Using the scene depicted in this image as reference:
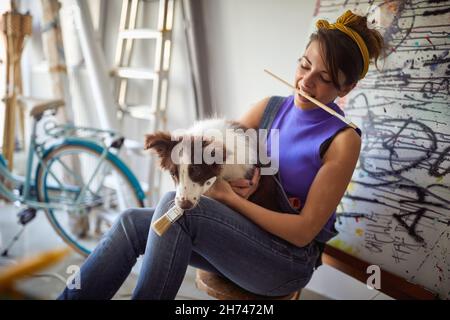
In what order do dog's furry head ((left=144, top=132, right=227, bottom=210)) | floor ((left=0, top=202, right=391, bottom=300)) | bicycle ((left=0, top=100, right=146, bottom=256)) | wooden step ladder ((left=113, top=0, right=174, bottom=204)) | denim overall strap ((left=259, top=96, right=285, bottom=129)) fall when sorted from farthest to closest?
wooden step ladder ((left=113, top=0, right=174, bottom=204)), bicycle ((left=0, top=100, right=146, bottom=256)), floor ((left=0, top=202, right=391, bottom=300)), denim overall strap ((left=259, top=96, right=285, bottom=129)), dog's furry head ((left=144, top=132, right=227, bottom=210))

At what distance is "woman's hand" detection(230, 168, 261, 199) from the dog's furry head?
116 mm

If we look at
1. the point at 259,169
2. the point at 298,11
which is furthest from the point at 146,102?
the point at 259,169

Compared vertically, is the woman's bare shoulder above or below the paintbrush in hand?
above

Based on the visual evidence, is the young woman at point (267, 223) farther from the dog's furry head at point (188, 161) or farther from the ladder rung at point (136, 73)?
the ladder rung at point (136, 73)

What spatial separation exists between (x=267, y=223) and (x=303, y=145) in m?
0.24

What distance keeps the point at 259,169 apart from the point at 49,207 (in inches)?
43.4

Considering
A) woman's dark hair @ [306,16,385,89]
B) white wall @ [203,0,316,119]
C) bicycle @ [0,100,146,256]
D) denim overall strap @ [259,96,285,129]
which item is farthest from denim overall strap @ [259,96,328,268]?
bicycle @ [0,100,146,256]

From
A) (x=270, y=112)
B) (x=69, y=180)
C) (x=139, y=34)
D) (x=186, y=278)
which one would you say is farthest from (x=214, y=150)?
(x=69, y=180)

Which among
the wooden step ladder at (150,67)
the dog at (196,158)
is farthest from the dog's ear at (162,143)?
the wooden step ladder at (150,67)

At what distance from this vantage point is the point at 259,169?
42.0 inches

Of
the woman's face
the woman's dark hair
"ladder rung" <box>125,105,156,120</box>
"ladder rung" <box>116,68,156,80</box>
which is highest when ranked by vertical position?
the woman's dark hair

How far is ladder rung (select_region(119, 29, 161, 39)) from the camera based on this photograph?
1.78 meters

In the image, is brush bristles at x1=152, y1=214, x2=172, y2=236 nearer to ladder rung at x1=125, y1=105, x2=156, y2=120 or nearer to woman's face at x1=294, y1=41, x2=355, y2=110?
woman's face at x1=294, y1=41, x2=355, y2=110
